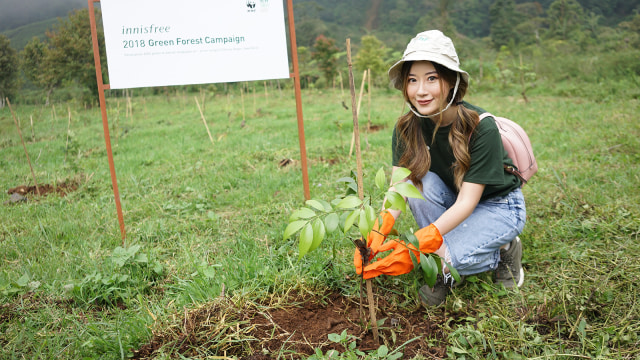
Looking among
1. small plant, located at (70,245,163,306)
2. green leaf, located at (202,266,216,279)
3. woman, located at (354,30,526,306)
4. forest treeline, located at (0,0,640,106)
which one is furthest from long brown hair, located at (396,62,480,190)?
forest treeline, located at (0,0,640,106)

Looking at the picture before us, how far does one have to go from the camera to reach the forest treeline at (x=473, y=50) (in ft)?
22.8

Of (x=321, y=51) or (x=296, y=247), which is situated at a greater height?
(x=321, y=51)

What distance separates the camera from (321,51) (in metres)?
12.4

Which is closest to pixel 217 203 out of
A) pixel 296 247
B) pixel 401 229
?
pixel 296 247

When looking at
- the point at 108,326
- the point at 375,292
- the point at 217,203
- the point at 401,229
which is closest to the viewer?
the point at 108,326

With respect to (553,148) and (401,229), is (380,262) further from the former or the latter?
(553,148)

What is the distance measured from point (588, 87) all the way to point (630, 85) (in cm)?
72

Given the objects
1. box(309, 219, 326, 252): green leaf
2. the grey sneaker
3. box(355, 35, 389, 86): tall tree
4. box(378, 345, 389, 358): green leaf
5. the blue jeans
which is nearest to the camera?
box(309, 219, 326, 252): green leaf

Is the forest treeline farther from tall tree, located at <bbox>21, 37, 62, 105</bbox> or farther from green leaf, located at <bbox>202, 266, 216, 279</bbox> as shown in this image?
green leaf, located at <bbox>202, 266, 216, 279</bbox>

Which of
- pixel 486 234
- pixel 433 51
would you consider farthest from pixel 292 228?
pixel 486 234

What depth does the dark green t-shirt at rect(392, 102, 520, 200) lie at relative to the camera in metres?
1.73

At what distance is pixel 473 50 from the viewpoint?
645 inches

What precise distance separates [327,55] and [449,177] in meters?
11.1

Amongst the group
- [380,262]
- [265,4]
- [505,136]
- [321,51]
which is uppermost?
[321,51]
